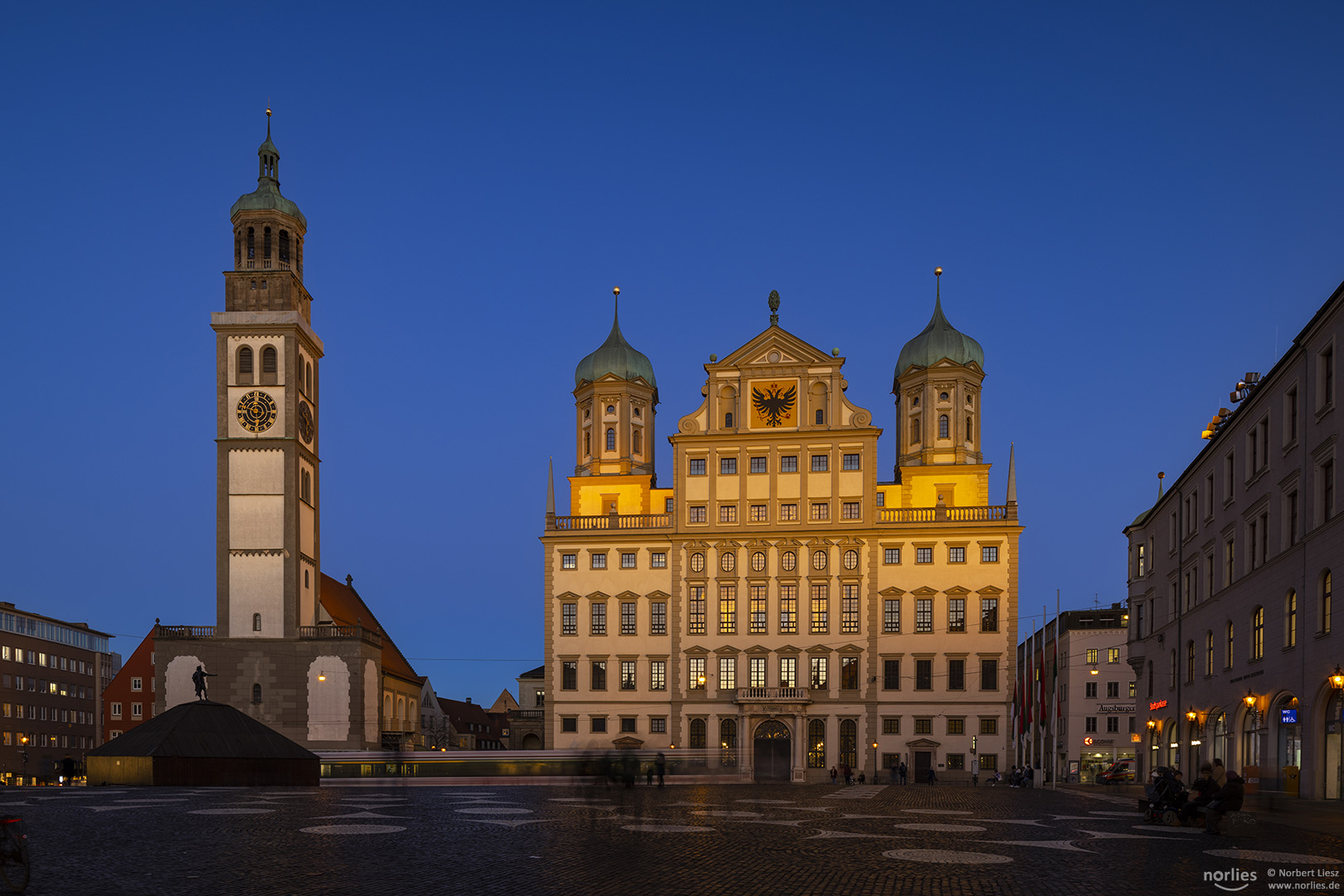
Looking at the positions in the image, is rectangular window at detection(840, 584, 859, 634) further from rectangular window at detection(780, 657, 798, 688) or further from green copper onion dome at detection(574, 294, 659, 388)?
green copper onion dome at detection(574, 294, 659, 388)

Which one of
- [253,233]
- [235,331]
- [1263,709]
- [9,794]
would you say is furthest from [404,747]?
[1263,709]

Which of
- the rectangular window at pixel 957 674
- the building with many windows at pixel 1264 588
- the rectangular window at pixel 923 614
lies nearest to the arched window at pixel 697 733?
the rectangular window at pixel 923 614

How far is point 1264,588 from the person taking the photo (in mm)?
40062

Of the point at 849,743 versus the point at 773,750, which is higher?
the point at 849,743

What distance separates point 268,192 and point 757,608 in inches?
1461

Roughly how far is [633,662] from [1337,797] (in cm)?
5046

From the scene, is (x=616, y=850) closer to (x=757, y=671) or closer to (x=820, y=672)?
(x=757, y=671)

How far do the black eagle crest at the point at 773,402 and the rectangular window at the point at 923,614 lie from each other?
13402 millimetres

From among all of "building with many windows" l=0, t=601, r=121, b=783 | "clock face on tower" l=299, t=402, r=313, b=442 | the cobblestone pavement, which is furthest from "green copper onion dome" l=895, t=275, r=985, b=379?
"building with many windows" l=0, t=601, r=121, b=783

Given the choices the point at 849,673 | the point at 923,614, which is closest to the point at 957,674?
the point at 923,614

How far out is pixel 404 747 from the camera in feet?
251

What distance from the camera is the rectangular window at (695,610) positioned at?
3135 inches

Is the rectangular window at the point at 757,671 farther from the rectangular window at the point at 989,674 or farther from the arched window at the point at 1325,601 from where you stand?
the arched window at the point at 1325,601

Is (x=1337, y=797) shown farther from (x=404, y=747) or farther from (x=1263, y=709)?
(x=404, y=747)
